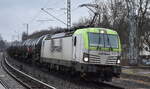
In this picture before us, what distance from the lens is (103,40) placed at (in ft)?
52.7

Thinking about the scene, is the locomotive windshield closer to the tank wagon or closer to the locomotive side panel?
the tank wagon

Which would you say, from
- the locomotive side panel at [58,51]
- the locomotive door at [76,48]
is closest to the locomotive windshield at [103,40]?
the locomotive door at [76,48]

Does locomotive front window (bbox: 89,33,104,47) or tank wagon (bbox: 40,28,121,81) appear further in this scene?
locomotive front window (bbox: 89,33,104,47)

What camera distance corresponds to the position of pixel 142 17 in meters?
35.8

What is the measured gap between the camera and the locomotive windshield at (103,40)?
15.8 m

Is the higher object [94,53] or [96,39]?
[96,39]

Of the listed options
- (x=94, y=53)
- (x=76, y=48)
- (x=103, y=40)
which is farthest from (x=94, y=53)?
(x=76, y=48)

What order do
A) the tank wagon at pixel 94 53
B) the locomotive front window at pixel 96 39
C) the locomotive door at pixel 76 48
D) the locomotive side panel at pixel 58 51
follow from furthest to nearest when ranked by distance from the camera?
the locomotive side panel at pixel 58 51, the locomotive door at pixel 76 48, the locomotive front window at pixel 96 39, the tank wagon at pixel 94 53

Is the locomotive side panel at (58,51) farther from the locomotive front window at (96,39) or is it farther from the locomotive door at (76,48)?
the locomotive front window at (96,39)

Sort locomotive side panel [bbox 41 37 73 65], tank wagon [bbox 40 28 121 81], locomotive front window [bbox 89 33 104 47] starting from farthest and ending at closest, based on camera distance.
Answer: locomotive side panel [bbox 41 37 73 65], locomotive front window [bbox 89 33 104 47], tank wagon [bbox 40 28 121 81]

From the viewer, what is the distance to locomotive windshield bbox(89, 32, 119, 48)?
15.8 m

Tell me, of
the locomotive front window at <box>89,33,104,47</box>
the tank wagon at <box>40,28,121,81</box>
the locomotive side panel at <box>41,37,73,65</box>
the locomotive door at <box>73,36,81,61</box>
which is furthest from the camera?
the locomotive side panel at <box>41,37,73,65</box>

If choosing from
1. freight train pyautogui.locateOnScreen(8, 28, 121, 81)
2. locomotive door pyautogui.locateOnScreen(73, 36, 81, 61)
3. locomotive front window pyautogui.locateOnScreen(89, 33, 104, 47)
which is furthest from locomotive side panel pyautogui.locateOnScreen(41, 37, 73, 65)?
locomotive front window pyautogui.locateOnScreen(89, 33, 104, 47)

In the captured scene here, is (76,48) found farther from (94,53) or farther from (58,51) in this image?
(58,51)
